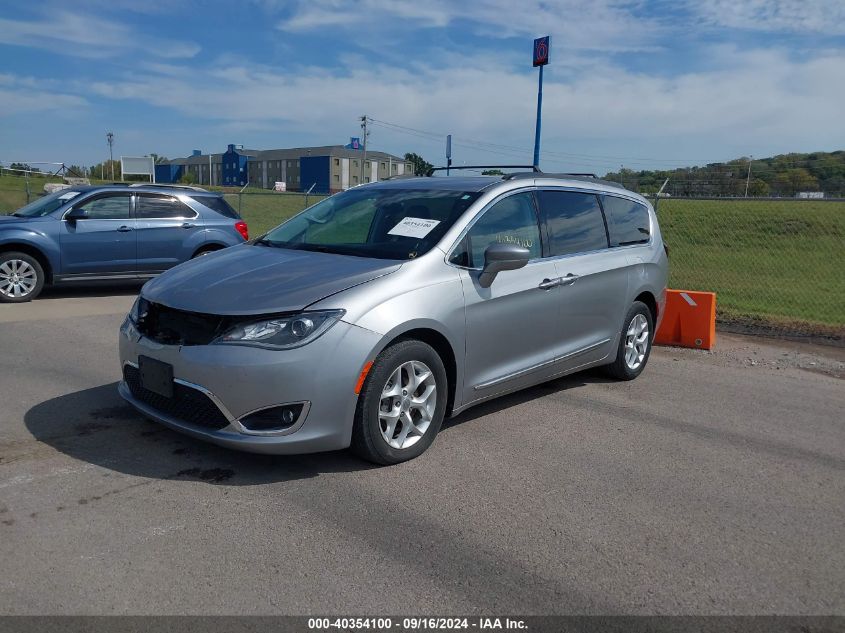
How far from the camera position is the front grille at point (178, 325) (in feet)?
13.6

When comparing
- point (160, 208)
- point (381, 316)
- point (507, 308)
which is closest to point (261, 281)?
point (381, 316)

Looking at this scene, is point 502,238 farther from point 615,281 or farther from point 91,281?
point 91,281

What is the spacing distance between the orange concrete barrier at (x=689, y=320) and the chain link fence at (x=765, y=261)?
5.00ft

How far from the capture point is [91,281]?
1084 centimetres

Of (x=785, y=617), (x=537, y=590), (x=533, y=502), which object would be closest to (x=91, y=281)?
(x=533, y=502)

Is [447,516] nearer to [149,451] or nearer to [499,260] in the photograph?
[499,260]

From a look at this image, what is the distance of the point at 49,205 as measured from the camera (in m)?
10.8

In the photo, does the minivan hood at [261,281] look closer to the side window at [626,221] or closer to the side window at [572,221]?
the side window at [572,221]

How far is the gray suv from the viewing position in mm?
4047

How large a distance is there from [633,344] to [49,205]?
845 cm

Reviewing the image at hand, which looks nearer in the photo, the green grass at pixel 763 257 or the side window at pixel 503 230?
the side window at pixel 503 230

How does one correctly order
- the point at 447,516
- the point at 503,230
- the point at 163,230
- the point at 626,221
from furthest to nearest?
the point at 163,230 → the point at 626,221 → the point at 503,230 → the point at 447,516

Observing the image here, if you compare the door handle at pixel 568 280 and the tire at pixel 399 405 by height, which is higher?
the door handle at pixel 568 280

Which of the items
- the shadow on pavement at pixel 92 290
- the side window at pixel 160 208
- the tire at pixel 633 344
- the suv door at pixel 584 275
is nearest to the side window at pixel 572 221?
the suv door at pixel 584 275
